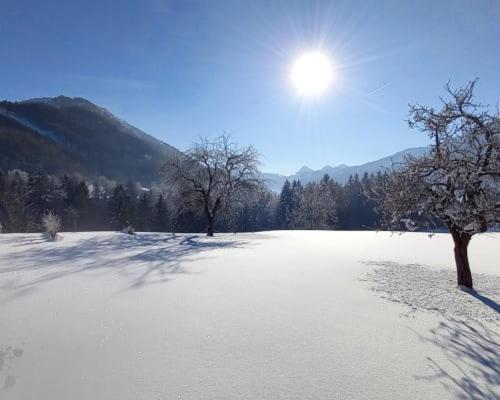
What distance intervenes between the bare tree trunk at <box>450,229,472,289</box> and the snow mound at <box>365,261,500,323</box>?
21cm

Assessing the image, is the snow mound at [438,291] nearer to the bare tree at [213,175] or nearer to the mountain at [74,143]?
the bare tree at [213,175]

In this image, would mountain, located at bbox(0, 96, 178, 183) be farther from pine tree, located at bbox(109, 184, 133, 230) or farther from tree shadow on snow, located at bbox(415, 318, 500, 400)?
tree shadow on snow, located at bbox(415, 318, 500, 400)

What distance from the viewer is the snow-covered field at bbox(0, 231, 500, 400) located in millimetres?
2645

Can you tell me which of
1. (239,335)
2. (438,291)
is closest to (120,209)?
(438,291)

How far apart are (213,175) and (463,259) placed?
17.1 m

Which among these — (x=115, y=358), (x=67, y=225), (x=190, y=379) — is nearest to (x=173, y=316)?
(x=115, y=358)

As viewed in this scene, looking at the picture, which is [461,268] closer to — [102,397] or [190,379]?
[190,379]

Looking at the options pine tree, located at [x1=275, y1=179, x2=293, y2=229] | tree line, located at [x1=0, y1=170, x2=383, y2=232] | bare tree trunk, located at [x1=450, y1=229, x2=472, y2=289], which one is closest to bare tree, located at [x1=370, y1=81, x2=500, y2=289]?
bare tree trunk, located at [x1=450, y1=229, x2=472, y2=289]

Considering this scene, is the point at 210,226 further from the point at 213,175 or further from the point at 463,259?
the point at 463,259

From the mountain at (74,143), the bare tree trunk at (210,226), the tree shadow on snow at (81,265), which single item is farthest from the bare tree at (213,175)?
the mountain at (74,143)

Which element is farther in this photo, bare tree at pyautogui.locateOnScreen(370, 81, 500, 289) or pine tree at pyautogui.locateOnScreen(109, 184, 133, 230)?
pine tree at pyautogui.locateOnScreen(109, 184, 133, 230)

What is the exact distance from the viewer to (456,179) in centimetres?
581

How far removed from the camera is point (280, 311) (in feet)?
14.9

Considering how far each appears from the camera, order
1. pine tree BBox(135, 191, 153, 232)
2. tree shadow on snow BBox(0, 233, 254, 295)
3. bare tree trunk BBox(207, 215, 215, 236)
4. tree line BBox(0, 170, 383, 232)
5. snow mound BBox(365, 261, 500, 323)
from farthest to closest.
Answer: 1. pine tree BBox(135, 191, 153, 232)
2. tree line BBox(0, 170, 383, 232)
3. bare tree trunk BBox(207, 215, 215, 236)
4. tree shadow on snow BBox(0, 233, 254, 295)
5. snow mound BBox(365, 261, 500, 323)
